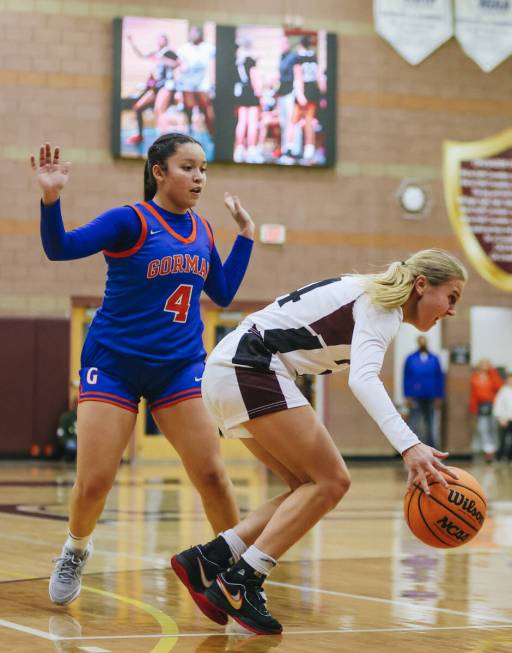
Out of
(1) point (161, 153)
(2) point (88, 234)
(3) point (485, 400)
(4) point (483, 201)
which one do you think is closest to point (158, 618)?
(2) point (88, 234)

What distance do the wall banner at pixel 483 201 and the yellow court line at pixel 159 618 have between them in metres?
16.6

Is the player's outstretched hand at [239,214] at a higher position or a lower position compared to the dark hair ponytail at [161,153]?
lower

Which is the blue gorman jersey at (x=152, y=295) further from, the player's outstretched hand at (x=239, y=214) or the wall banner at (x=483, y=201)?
the wall banner at (x=483, y=201)

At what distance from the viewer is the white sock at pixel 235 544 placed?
5.56 meters

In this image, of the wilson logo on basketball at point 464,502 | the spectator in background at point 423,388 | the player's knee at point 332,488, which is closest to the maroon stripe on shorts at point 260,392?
the player's knee at point 332,488

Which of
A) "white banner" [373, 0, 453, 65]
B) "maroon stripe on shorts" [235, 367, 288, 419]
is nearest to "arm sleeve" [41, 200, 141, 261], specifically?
"maroon stripe on shorts" [235, 367, 288, 419]

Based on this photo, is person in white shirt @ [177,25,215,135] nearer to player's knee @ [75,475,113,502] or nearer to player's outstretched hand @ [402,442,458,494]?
player's knee @ [75,475,113,502]

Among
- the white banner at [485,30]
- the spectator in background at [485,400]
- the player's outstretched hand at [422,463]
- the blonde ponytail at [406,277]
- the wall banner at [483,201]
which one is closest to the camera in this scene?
the player's outstretched hand at [422,463]

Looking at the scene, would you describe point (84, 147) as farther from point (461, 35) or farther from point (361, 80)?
point (461, 35)

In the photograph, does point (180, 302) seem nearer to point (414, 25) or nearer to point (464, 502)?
point (464, 502)

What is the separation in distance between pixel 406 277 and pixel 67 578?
2094mm

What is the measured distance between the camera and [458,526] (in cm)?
524

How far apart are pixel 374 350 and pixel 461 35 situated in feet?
58.9

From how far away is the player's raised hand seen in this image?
5.40 metres
